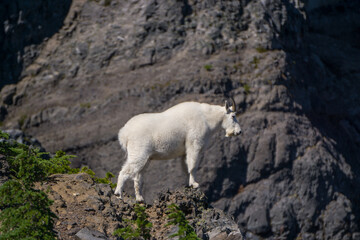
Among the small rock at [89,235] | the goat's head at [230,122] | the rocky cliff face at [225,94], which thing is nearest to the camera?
the small rock at [89,235]

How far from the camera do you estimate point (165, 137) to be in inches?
500

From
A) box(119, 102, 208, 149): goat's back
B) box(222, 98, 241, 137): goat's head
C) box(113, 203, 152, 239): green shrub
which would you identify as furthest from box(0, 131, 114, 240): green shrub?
box(222, 98, 241, 137): goat's head

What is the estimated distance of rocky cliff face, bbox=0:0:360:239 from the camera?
27.8 metres

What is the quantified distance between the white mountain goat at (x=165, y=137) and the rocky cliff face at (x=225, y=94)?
1372 cm

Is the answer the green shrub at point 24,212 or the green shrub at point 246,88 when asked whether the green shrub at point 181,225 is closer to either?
the green shrub at point 24,212

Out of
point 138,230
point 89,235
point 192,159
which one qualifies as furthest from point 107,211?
point 192,159

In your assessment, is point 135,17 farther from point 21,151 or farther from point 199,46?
point 21,151

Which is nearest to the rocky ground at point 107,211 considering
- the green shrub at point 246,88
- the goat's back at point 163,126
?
the goat's back at point 163,126

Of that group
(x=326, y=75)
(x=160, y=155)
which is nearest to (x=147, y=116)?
(x=160, y=155)

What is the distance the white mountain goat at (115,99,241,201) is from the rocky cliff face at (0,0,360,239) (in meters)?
13.7

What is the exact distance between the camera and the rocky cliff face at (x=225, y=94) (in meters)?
27.8

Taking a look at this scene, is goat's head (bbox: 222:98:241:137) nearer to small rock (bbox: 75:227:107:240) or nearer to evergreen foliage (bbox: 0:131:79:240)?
small rock (bbox: 75:227:107:240)

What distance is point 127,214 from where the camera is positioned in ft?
39.6

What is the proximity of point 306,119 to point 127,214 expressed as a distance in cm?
1968
